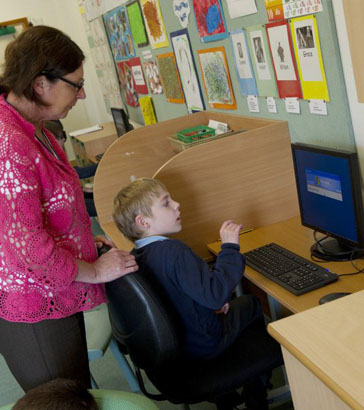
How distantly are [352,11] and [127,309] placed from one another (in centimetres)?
107

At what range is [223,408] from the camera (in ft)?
5.83

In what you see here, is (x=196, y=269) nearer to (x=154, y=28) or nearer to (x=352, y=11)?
(x=352, y=11)

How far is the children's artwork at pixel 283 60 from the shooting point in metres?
2.17

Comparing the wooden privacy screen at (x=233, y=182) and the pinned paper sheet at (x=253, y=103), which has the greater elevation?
the pinned paper sheet at (x=253, y=103)

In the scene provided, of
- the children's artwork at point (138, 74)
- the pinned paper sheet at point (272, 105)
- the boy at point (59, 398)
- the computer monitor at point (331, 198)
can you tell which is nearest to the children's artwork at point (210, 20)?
the pinned paper sheet at point (272, 105)

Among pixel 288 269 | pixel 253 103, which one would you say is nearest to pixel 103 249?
pixel 288 269

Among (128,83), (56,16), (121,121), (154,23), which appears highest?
(56,16)

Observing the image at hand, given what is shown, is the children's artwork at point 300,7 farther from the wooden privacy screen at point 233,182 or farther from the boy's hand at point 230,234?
the boy's hand at point 230,234

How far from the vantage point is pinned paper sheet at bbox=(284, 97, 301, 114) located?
2.23 m

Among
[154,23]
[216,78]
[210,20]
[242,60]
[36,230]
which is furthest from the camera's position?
[154,23]

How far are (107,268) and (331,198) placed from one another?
72cm

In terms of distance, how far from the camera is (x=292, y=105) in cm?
226

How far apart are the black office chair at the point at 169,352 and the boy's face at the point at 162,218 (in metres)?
0.23

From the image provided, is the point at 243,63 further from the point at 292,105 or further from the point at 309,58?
the point at 309,58
